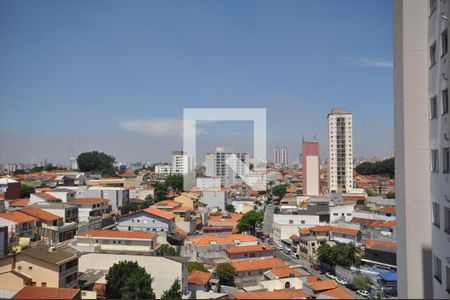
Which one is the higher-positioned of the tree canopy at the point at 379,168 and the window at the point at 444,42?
the window at the point at 444,42

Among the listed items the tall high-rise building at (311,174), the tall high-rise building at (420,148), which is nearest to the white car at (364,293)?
the tall high-rise building at (420,148)

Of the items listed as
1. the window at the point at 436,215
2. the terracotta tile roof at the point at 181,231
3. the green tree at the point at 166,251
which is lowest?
the terracotta tile roof at the point at 181,231

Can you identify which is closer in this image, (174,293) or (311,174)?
(174,293)

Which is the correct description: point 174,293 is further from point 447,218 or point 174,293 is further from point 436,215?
point 447,218

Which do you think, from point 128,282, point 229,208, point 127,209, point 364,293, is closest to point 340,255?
point 364,293

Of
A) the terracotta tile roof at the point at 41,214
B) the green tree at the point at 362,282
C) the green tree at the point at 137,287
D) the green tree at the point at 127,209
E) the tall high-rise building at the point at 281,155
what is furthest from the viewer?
the tall high-rise building at the point at 281,155

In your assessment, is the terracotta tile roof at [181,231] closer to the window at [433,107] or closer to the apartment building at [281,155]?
the window at [433,107]

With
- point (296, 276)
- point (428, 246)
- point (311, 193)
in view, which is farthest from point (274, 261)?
point (311, 193)
